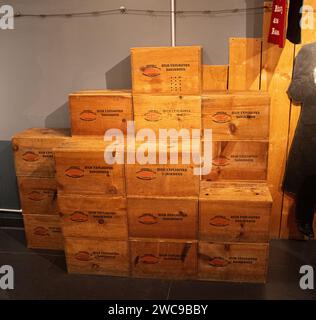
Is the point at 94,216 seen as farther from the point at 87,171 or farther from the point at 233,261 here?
the point at 233,261

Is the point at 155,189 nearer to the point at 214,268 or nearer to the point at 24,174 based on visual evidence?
the point at 214,268

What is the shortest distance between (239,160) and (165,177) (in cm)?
56

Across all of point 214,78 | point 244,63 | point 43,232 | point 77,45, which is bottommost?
point 43,232

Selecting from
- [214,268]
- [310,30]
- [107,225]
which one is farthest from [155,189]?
[310,30]

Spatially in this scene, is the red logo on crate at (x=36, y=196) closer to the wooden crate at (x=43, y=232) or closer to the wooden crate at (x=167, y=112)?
the wooden crate at (x=43, y=232)

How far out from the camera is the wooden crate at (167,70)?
2.53 meters

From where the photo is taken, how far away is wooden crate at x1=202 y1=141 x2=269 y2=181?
8.66 feet

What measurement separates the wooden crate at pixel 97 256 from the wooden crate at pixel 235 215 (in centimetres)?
58

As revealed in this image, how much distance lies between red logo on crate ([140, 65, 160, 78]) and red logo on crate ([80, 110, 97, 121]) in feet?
1.49

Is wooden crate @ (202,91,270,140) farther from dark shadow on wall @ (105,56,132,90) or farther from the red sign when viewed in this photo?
dark shadow on wall @ (105,56,132,90)

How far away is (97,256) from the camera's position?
8.91 ft

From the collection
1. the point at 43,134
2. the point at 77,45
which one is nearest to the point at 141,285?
the point at 43,134

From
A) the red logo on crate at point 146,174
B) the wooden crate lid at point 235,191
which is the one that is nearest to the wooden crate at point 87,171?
the red logo on crate at point 146,174
